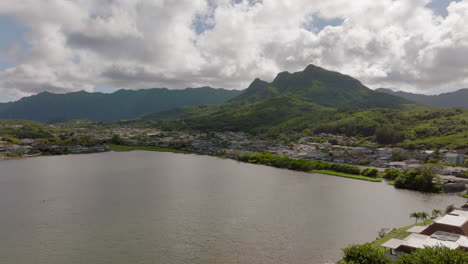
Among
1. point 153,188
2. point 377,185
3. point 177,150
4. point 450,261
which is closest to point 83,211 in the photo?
point 153,188

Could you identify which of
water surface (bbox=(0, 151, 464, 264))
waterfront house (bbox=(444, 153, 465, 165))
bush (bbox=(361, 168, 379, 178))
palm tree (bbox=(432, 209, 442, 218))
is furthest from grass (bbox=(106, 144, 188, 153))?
palm tree (bbox=(432, 209, 442, 218))

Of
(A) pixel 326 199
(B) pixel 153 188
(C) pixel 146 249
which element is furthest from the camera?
(B) pixel 153 188

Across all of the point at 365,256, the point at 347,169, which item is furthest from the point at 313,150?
the point at 365,256

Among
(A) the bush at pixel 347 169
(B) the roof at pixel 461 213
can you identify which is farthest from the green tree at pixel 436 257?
(A) the bush at pixel 347 169

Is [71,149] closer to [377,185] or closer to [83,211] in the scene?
[83,211]

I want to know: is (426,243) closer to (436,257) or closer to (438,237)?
(438,237)

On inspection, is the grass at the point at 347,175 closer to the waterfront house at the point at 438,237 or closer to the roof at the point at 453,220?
the roof at the point at 453,220
